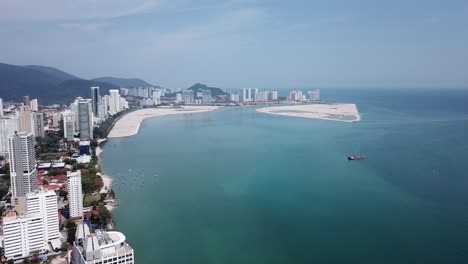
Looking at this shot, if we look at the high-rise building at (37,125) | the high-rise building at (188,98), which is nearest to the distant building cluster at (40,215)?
the high-rise building at (37,125)

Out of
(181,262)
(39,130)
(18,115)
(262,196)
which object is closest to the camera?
(181,262)

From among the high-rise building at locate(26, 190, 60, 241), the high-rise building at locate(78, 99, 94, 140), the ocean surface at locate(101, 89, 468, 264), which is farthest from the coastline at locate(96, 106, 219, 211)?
the high-rise building at locate(26, 190, 60, 241)

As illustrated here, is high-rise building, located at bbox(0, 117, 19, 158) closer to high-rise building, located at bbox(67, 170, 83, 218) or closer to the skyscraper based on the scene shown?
the skyscraper

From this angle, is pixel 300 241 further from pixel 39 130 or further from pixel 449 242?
pixel 39 130

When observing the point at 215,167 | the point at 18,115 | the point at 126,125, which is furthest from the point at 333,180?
the point at 126,125

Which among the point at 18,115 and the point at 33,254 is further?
the point at 18,115

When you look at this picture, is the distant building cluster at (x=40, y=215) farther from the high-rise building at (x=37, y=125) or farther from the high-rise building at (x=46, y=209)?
the high-rise building at (x=37, y=125)

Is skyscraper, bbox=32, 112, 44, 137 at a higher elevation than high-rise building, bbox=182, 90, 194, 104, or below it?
below
